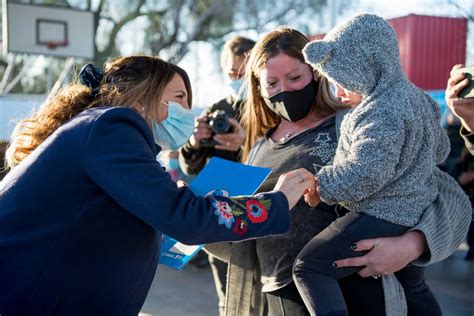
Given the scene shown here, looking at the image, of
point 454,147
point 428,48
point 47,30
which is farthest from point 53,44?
point 454,147

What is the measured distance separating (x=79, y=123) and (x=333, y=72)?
2.65 feet

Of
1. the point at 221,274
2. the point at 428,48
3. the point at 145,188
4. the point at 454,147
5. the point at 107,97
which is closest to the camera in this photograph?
the point at 145,188

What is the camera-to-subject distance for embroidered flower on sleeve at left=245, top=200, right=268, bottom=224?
4.95ft

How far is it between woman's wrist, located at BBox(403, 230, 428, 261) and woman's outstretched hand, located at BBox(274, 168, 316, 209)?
333 mm

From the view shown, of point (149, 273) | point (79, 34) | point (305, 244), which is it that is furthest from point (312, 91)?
point (79, 34)

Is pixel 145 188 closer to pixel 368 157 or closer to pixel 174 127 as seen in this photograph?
pixel 174 127

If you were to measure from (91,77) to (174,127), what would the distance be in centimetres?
30

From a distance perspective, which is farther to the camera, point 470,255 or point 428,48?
point 428,48

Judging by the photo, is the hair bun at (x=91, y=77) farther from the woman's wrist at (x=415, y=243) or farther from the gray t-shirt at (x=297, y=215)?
the woman's wrist at (x=415, y=243)

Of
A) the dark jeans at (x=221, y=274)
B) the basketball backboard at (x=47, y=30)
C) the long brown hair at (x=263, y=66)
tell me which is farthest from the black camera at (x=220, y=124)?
the basketball backboard at (x=47, y=30)

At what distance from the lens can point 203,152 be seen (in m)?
2.97

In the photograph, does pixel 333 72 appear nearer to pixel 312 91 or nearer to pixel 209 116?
pixel 312 91

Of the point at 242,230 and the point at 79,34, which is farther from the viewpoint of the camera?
the point at 79,34

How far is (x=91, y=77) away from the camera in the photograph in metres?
1.69
